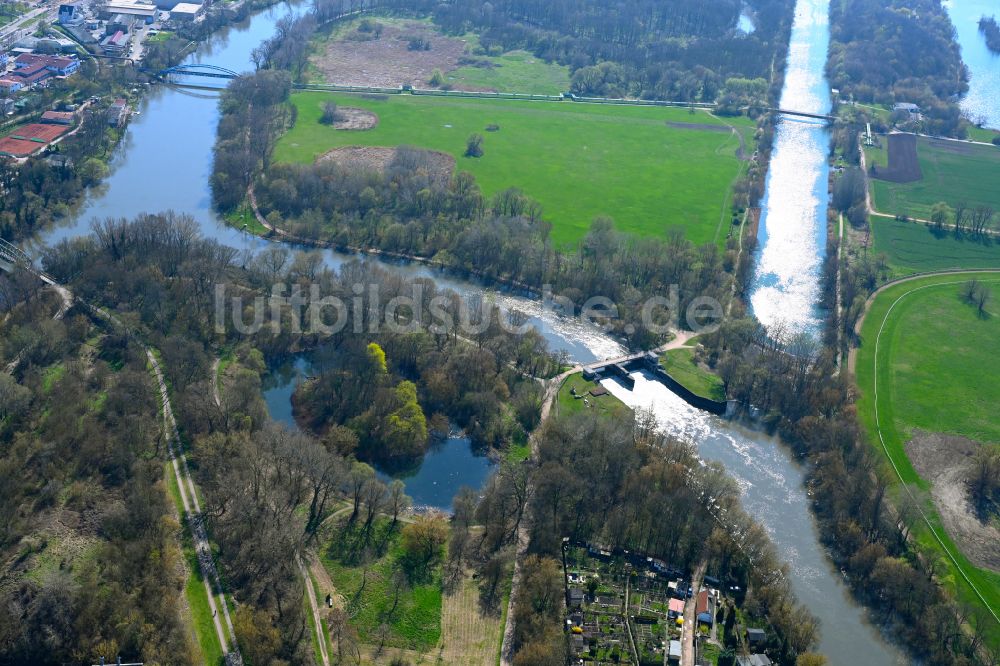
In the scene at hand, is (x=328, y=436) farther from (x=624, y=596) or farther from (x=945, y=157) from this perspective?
(x=945, y=157)

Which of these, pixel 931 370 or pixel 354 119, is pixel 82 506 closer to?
pixel 931 370

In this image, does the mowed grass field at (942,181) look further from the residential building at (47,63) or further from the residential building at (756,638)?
the residential building at (47,63)

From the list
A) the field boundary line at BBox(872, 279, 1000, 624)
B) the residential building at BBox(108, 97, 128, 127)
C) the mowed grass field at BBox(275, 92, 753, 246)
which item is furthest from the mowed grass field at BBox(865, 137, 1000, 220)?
the residential building at BBox(108, 97, 128, 127)

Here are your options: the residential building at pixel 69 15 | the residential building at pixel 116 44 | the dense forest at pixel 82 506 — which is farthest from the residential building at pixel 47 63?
the dense forest at pixel 82 506

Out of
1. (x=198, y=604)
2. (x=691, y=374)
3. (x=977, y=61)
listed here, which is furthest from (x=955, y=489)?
(x=977, y=61)

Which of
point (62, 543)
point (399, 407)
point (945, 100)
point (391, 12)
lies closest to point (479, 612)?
point (399, 407)

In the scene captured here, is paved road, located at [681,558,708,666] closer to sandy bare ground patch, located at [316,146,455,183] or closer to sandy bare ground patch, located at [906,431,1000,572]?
sandy bare ground patch, located at [906,431,1000,572]

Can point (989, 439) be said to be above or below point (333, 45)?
below
